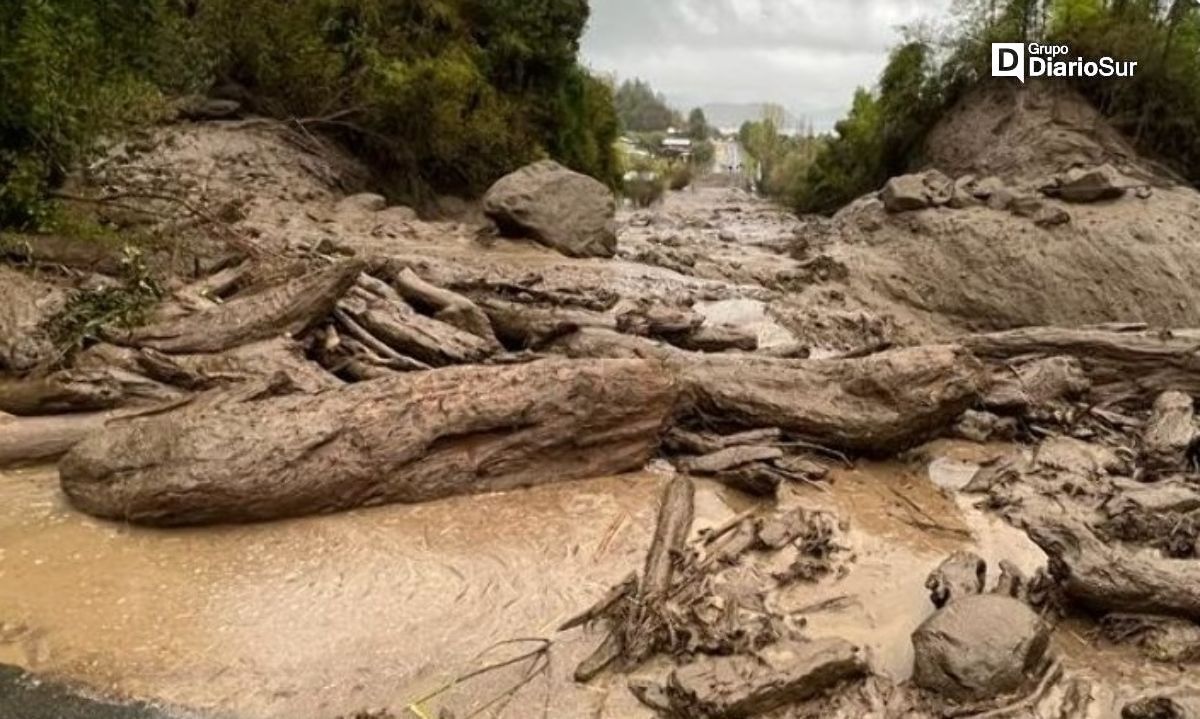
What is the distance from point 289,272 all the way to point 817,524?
6489mm

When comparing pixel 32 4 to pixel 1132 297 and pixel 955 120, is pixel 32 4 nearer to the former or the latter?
pixel 1132 297

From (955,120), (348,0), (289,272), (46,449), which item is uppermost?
(348,0)

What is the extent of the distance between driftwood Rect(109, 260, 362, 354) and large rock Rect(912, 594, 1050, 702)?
603 centimetres

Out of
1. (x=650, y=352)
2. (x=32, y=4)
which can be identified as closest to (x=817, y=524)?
(x=650, y=352)

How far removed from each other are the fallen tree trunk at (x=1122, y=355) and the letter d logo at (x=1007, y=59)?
1277cm

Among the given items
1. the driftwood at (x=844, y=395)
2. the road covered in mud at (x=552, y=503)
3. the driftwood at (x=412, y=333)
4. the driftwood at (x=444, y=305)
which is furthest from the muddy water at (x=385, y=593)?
the driftwood at (x=444, y=305)

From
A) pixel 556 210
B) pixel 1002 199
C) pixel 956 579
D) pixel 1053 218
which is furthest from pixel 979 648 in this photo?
pixel 556 210

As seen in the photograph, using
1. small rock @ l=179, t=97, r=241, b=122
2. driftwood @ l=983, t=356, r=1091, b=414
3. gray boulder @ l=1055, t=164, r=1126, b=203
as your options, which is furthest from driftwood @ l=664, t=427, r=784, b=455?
small rock @ l=179, t=97, r=241, b=122

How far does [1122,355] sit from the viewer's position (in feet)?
32.4

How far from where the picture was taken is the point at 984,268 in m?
14.9

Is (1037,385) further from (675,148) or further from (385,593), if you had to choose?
(675,148)

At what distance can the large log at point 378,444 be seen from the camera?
6391mm

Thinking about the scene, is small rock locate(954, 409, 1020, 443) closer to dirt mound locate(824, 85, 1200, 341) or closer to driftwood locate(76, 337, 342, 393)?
dirt mound locate(824, 85, 1200, 341)

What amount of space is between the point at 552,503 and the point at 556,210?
34.6ft
